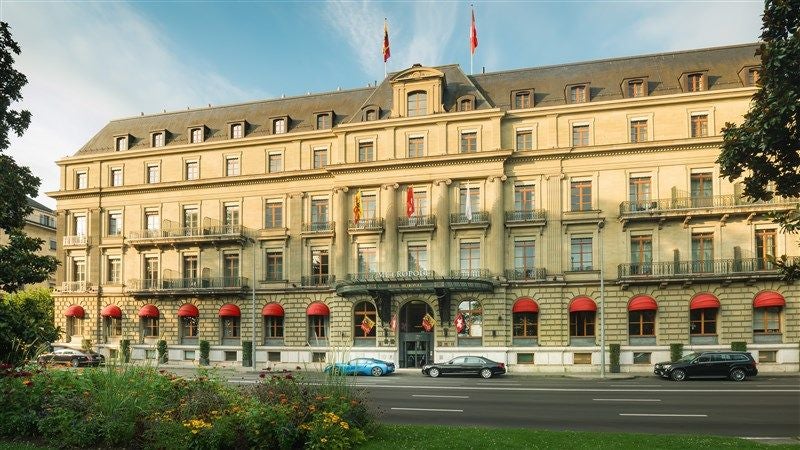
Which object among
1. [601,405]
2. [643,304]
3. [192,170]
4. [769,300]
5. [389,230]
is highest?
[192,170]

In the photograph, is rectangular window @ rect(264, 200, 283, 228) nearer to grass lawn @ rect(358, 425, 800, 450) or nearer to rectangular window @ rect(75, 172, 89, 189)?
rectangular window @ rect(75, 172, 89, 189)

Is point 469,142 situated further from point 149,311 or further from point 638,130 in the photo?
point 149,311

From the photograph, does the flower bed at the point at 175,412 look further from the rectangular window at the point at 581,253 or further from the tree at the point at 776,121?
the rectangular window at the point at 581,253

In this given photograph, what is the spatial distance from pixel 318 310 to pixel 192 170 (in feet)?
57.7

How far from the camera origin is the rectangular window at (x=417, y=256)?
45469mm

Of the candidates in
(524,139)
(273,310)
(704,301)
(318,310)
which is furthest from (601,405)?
(273,310)

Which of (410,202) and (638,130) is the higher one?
(638,130)

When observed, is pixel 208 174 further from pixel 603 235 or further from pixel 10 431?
pixel 10 431

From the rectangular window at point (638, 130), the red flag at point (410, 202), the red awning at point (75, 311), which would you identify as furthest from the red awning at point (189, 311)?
the rectangular window at point (638, 130)

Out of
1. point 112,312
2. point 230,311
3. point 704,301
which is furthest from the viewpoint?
point 112,312

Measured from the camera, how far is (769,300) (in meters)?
38.8

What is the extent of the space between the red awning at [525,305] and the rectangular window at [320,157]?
62.0 ft

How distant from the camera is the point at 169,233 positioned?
169 feet

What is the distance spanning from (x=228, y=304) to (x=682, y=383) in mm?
33717
